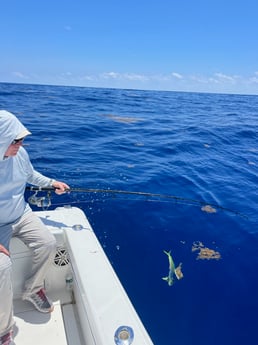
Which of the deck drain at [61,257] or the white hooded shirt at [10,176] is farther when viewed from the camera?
the deck drain at [61,257]

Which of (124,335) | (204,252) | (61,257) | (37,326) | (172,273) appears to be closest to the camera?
(124,335)

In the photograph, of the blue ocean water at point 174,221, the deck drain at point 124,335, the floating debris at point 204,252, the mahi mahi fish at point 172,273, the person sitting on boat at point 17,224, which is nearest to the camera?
the deck drain at point 124,335

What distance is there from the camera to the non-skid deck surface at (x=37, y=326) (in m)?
2.31

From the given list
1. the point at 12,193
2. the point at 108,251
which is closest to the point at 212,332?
the point at 108,251

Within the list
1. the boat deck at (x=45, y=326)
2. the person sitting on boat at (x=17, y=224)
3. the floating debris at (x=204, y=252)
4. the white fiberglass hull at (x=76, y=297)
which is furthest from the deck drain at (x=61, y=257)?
the floating debris at (x=204, y=252)

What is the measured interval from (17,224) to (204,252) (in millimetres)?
2653

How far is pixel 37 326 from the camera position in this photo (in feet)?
7.97

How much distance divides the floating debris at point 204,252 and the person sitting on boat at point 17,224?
2166 mm

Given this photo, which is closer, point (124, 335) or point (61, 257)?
point (124, 335)

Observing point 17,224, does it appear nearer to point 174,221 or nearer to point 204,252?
point 204,252

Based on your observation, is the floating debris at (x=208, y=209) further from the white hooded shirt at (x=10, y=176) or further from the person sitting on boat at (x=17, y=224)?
the white hooded shirt at (x=10, y=176)

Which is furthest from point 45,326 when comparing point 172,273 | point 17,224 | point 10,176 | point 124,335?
point 172,273

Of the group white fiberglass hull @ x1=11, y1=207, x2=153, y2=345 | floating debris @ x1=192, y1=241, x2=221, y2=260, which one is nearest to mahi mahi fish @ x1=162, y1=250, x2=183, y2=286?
floating debris @ x1=192, y1=241, x2=221, y2=260

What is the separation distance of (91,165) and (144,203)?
6.93 feet
